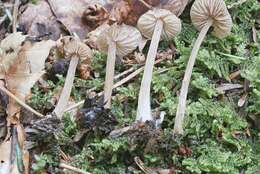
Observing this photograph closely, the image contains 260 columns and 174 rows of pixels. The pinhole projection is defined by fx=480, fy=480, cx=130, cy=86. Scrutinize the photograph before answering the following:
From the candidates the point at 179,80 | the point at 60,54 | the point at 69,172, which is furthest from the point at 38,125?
the point at 179,80

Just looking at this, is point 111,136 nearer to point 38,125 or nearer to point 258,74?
point 38,125

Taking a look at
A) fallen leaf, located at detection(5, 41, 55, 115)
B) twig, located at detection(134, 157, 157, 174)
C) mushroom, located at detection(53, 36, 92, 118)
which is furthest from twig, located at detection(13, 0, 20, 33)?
twig, located at detection(134, 157, 157, 174)

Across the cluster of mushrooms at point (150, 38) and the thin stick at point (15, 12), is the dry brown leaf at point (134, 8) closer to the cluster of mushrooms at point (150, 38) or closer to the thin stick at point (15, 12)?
the cluster of mushrooms at point (150, 38)

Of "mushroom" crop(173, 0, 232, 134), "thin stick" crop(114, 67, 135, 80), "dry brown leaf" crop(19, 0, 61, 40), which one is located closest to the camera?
"mushroom" crop(173, 0, 232, 134)

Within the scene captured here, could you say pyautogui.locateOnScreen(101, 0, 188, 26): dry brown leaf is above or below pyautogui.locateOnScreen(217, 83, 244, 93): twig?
above

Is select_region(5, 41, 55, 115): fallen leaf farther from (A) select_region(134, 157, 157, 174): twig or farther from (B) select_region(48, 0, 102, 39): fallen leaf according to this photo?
(A) select_region(134, 157, 157, 174): twig

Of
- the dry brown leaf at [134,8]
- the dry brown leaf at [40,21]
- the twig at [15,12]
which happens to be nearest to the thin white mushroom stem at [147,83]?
the dry brown leaf at [134,8]
